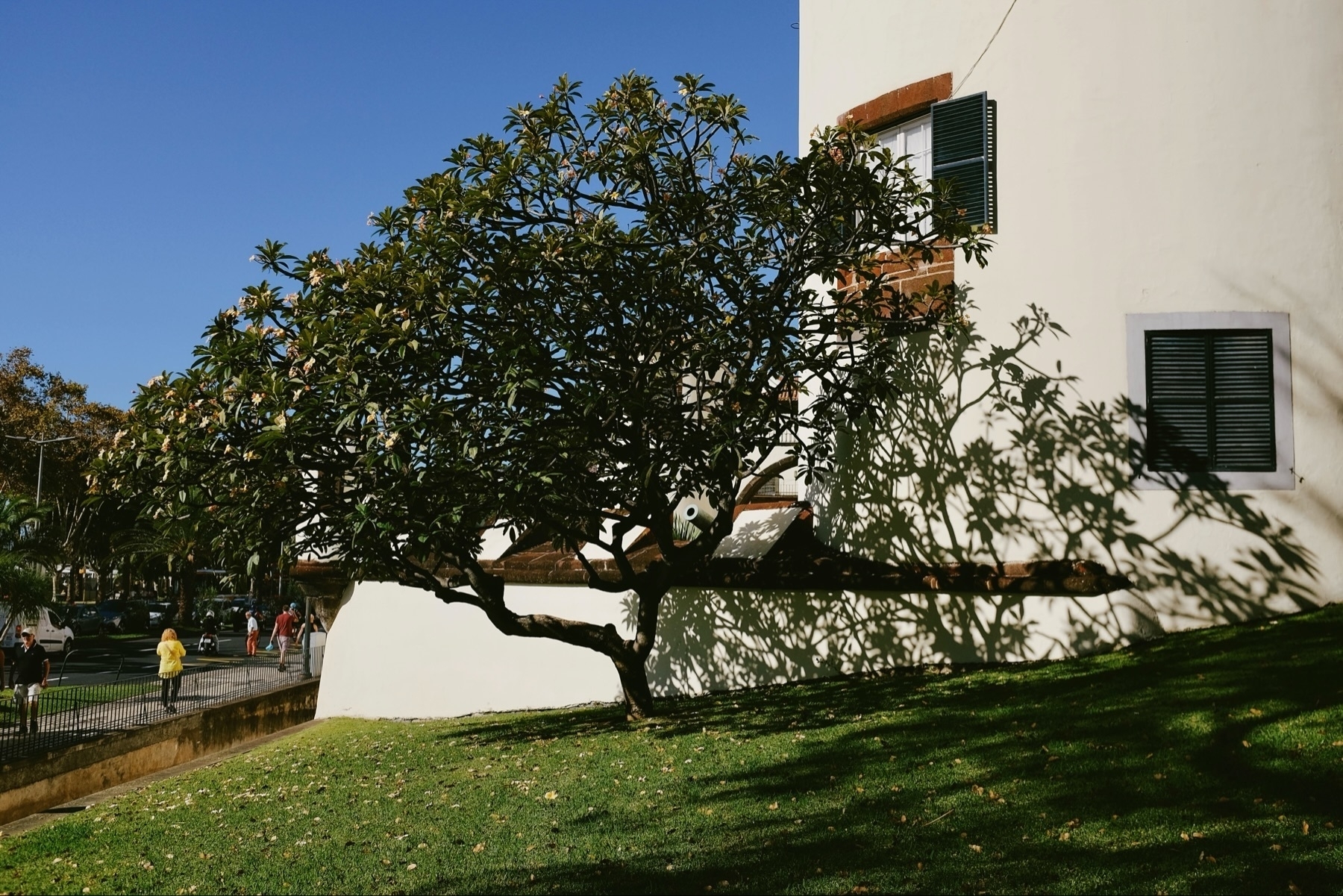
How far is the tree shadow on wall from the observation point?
36.2 feet

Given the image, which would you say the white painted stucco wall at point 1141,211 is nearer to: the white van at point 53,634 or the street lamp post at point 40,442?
the white van at point 53,634

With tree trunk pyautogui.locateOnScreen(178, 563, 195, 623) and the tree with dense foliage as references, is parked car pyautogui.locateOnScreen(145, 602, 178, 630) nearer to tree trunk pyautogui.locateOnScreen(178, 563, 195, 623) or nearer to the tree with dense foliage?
tree trunk pyautogui.locateOnScreen(178, 563, 195, 623)

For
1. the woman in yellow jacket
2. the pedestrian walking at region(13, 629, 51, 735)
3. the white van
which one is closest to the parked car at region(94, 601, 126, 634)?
the white van

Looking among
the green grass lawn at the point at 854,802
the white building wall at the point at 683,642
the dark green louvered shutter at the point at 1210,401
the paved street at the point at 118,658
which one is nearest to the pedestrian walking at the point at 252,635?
the paved street at the point at 118,658

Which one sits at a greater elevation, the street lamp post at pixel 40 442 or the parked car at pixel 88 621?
the street lamp post at pixel 40 442

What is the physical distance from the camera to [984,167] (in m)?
11.9

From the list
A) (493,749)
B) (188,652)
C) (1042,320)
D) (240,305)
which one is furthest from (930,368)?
(188,652)

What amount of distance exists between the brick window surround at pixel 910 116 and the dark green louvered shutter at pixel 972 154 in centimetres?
31

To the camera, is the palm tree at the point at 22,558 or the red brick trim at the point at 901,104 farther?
the palm tree at the point at 22,558

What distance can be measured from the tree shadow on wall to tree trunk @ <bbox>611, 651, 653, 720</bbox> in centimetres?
160

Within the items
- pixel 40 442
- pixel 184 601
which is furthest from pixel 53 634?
pixel 184 601

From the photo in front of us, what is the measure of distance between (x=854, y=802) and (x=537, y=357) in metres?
4.33

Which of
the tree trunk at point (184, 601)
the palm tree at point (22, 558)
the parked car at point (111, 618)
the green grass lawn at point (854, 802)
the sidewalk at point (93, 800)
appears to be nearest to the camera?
the green grass lawn at point (854, 802)

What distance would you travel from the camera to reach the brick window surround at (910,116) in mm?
12180
